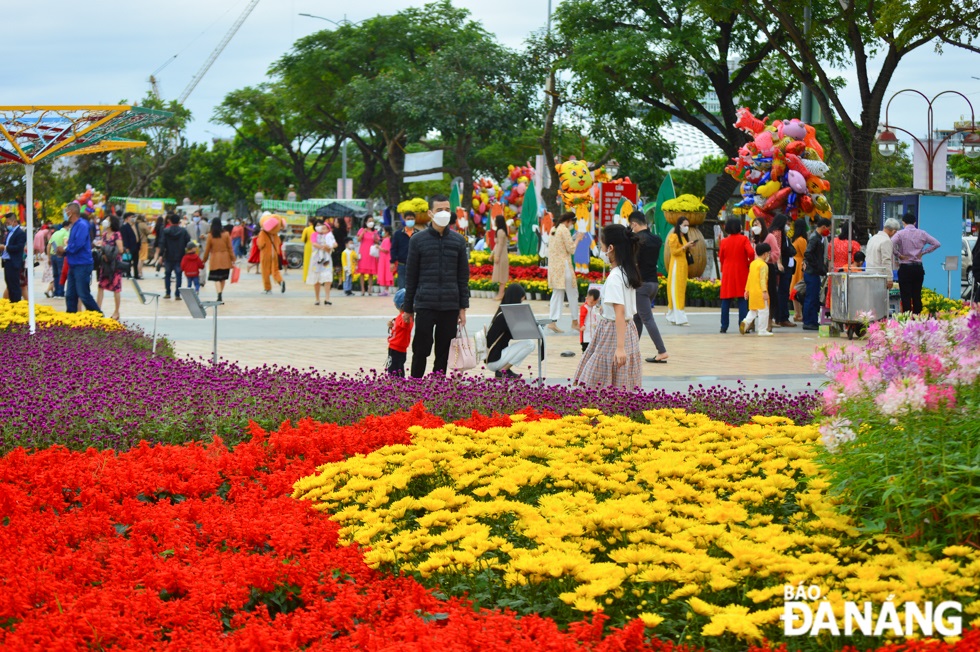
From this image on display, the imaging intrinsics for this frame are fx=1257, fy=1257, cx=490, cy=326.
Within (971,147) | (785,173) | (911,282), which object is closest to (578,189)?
(785,173)

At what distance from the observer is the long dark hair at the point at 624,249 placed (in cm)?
930

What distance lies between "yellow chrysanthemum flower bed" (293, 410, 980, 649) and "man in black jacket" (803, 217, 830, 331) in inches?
483

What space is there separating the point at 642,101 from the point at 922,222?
13601 mm

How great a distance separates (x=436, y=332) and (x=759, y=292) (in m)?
8.07

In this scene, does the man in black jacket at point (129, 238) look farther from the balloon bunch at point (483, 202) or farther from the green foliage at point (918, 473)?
the green foliage at point (918, 473)

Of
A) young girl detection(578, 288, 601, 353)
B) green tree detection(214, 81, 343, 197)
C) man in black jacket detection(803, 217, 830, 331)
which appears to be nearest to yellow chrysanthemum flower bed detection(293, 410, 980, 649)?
young girl detection(578, 288, 601, 353)

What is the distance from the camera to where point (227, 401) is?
8.14m

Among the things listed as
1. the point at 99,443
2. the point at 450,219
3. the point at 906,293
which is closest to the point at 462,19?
the point at 906,293

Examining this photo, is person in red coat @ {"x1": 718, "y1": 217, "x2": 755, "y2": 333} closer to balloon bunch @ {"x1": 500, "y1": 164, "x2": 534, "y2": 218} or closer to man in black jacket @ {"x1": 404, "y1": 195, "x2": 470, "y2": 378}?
man in black jacket @ {"x1": 404, "y1": 195, "x2": 470, "y2": 378}

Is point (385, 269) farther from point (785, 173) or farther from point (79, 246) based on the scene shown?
point (79, 246)

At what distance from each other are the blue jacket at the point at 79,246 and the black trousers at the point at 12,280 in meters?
3.30

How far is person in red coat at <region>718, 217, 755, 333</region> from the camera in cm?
1822

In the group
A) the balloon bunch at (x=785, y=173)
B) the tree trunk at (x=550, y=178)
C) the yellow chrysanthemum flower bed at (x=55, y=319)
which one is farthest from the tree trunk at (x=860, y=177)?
the yellow chrysanthemum flower bed at (x=55, y=319)

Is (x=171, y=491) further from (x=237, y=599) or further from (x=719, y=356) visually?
(x=719, y=356)
